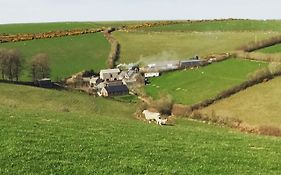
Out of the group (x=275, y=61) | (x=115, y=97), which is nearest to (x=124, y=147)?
(x=115, y=97)

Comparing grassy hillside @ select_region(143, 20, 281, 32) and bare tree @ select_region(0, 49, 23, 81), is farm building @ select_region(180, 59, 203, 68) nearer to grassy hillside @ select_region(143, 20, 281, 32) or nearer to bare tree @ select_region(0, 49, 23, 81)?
bare tree @ select_region(0, 49, 23, 81)

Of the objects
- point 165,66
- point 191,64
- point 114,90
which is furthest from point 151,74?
point 114,90

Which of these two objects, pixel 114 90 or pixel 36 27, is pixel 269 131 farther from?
pixel 36 27

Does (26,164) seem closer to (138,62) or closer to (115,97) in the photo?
(115,97)

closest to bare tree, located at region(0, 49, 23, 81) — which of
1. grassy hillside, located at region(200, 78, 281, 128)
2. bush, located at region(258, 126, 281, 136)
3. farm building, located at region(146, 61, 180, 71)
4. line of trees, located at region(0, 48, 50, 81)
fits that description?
line of trees, located at region(0, 48, 50, 81)

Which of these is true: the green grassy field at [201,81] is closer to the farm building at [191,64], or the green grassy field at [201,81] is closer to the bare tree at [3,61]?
the farm building at [191,64]

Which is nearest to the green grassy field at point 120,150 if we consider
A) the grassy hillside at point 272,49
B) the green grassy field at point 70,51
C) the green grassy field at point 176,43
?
the green grassy field at point 70,51
